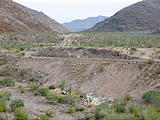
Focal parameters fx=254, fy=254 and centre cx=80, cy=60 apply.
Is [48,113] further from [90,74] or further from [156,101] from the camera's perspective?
[90,74]

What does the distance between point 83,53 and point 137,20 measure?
262 ft

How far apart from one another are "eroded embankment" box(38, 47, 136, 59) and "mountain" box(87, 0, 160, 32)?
66075 mm

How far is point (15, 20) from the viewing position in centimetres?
6956

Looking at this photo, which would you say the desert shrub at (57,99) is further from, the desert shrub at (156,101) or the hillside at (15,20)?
the hillside at (15,20)

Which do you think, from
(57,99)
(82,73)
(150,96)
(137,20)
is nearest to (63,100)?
(57,99)

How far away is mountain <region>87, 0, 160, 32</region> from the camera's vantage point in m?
100

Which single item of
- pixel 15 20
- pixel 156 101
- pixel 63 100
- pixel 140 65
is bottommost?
pixel 63 100

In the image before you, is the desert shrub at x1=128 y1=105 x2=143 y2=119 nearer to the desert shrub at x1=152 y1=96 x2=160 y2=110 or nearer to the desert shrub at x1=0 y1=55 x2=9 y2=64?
the desert shrub at x1=152 y1=96 x2=160 y2=110

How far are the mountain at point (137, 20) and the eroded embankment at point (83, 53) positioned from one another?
66.1 meters

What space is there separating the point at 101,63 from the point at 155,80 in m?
7.89

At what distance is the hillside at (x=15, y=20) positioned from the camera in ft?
208

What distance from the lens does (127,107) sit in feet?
50.1

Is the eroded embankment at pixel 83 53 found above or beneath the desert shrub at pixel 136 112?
above

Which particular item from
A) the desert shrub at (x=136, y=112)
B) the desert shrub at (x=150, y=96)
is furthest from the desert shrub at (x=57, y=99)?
the desert shrub at (x=150, y=96)
